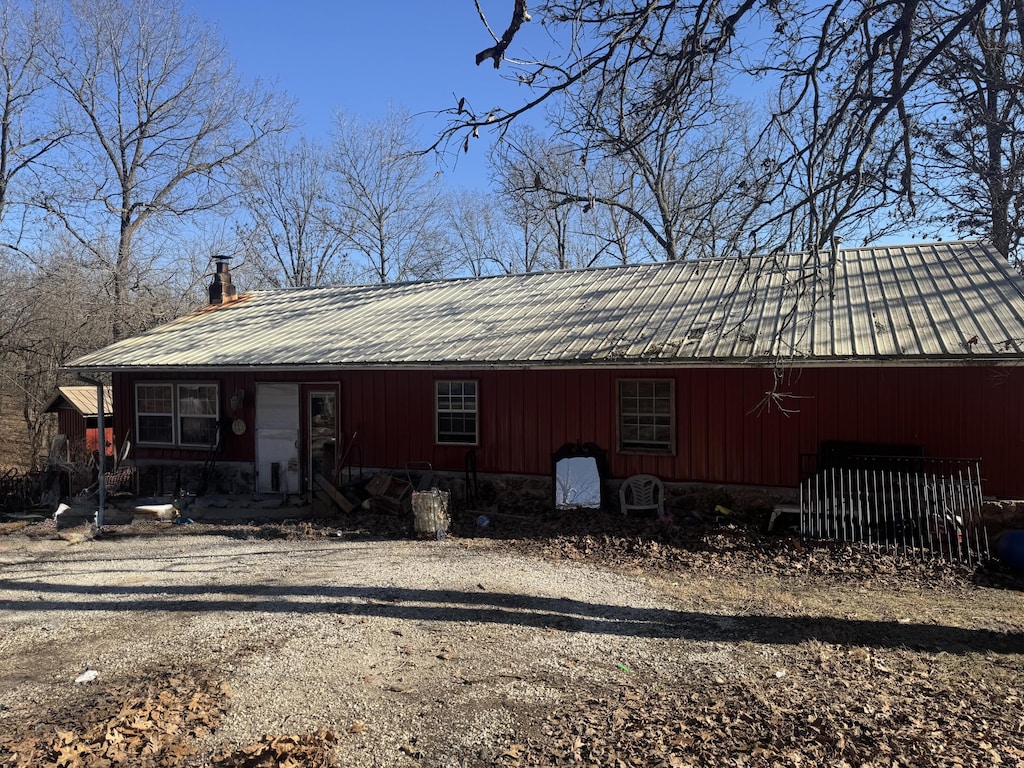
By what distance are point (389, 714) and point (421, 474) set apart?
25.7 ft

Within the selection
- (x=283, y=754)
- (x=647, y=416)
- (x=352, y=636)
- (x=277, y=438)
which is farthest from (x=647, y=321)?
(x=283, y=754)

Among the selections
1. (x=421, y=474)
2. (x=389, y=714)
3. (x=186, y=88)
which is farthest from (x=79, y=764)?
(x=186, y=88)

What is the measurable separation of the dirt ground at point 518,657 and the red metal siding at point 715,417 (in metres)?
1.73

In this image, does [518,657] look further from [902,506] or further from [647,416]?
[647,416]

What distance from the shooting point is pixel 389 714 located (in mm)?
4535

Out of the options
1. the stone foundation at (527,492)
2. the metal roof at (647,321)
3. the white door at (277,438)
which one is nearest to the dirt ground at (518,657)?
the stone foundation at (527,492)

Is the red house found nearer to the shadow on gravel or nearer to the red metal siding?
the red metal siding

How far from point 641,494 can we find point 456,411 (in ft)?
11.9

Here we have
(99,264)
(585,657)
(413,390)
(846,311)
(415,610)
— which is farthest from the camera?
(99,264)

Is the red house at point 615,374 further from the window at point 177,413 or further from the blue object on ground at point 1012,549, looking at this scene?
the blue object on ground at point 1012,549

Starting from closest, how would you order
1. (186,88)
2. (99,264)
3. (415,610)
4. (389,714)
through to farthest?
(389,714)
(415,610)
(99,264)
(186,88)

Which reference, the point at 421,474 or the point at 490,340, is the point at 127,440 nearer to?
the point at 421,474

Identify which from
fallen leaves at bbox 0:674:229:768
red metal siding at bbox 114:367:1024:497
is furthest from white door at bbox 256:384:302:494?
fallen leaves at bbox 0:674:229:768

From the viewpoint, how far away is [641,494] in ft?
35.2
